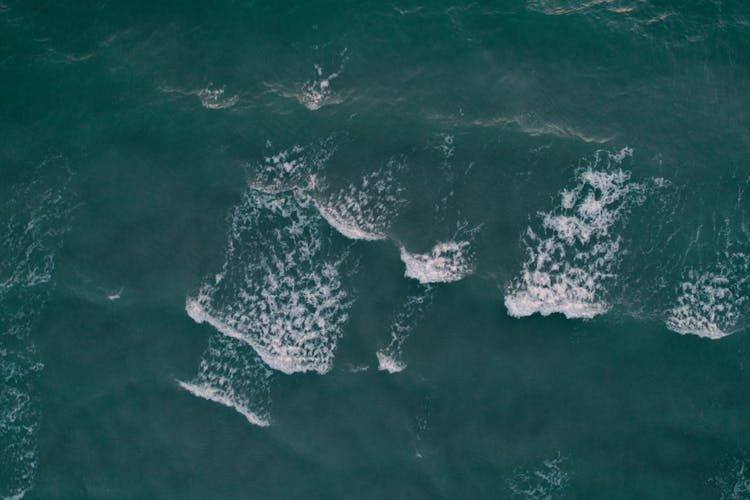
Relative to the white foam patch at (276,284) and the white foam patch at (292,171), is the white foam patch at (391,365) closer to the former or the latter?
the white foam patch at (276,284)

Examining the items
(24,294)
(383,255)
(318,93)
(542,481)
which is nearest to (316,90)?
(318,93)

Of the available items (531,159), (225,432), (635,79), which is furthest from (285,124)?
(635,79)

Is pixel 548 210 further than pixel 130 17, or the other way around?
pixel 130 17

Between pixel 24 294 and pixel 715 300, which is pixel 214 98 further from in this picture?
pixel 715 300

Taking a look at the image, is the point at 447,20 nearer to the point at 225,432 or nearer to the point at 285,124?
the point at 285,124

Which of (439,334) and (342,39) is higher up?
(342,39)

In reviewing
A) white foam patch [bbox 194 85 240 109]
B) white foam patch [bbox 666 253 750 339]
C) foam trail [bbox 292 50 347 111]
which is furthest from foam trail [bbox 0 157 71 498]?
white foam patch [bbox 666 253 750 339]
